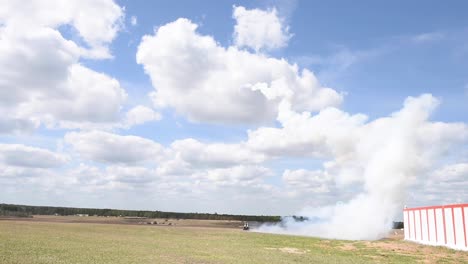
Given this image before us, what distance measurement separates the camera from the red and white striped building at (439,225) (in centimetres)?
5303

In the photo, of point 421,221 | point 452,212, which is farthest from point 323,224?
point 452,212

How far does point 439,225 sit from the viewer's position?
60438 mm

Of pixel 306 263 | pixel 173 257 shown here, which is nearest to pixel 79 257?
pixel 173 257

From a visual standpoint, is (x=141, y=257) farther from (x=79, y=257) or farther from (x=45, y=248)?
Answer: (x=45, y=248)

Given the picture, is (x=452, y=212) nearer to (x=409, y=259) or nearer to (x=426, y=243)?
(x=426, y=243)

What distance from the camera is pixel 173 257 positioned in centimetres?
3644

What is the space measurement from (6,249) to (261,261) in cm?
2056

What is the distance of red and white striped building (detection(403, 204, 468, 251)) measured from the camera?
174ft

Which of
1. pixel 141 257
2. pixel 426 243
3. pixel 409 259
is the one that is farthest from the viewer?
pixel 426 243

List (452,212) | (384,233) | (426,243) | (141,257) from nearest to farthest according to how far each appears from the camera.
Answer: (141,257)
(452,212)
(426,243)
(384,233)

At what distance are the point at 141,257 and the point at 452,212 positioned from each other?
41.9m

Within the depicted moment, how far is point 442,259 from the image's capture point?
43.9m

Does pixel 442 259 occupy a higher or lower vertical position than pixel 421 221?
lower

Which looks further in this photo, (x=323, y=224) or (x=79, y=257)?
(x=323, y=224)
